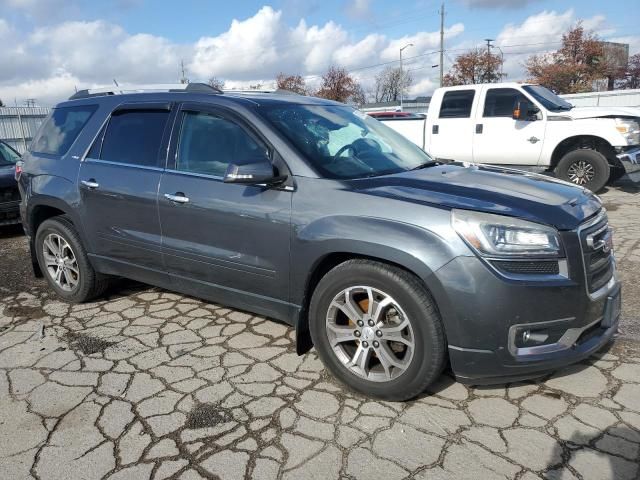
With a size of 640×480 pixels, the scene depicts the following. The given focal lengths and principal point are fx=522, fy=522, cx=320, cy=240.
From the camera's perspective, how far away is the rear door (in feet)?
12.7

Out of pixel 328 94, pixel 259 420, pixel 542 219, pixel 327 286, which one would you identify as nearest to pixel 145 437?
pixel 259 420

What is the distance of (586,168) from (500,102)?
6.34ft

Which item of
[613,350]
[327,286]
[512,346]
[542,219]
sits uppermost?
[542,219]

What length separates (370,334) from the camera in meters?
2.96

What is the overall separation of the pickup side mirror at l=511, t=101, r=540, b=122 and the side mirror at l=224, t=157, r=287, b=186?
292 inches

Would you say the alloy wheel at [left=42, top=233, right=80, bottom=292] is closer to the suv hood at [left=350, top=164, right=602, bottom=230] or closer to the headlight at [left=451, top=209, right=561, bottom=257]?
the suv hood at [left=350, top=164, right=602, bottom=230]

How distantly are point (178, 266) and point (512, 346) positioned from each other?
7.71ft

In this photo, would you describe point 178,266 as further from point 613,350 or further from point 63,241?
point 613,350

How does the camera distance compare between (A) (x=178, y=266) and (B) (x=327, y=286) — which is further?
(A) (x=178, y=266)

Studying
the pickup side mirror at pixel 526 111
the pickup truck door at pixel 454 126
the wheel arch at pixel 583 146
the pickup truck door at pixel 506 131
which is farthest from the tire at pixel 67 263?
the wheel arch at pixel 583 146

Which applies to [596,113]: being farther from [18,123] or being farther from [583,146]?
[18,123]

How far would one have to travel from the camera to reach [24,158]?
493 cm

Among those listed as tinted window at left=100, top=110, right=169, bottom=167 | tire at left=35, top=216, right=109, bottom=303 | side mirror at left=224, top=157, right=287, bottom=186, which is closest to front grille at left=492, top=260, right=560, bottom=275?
side mirror at left=224, top=157, right=287, bottom=186

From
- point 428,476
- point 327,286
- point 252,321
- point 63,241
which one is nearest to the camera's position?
point 428,476
